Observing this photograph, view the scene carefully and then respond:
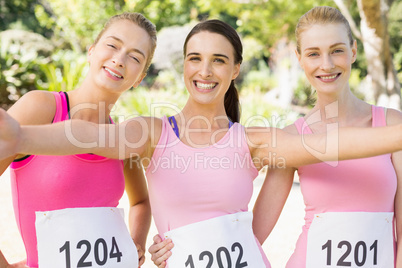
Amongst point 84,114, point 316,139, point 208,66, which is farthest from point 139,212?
point 316,139

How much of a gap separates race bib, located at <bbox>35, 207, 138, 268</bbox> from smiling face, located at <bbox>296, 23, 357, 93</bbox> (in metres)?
1.35

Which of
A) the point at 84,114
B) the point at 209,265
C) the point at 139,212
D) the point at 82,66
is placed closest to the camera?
the point at 209,265

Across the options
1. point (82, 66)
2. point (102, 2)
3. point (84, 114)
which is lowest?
point (84, 114)

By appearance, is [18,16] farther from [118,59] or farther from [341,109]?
[341,109]

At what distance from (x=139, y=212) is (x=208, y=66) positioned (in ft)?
3.42

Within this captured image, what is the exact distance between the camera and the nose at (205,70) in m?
2.35

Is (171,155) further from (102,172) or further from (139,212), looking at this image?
(139,212)

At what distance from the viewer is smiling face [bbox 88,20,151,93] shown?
92.0 inches

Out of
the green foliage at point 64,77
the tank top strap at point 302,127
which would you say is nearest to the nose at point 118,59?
the tank top strap at point 302,127

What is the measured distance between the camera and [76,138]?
5.98 ft

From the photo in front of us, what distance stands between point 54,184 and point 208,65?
1011 mm

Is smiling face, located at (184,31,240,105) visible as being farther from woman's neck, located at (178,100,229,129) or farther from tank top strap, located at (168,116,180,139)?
tank top strap, located at (168,116,180,139)

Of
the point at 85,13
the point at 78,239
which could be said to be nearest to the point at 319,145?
the point at 78,239

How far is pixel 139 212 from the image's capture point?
277cm
